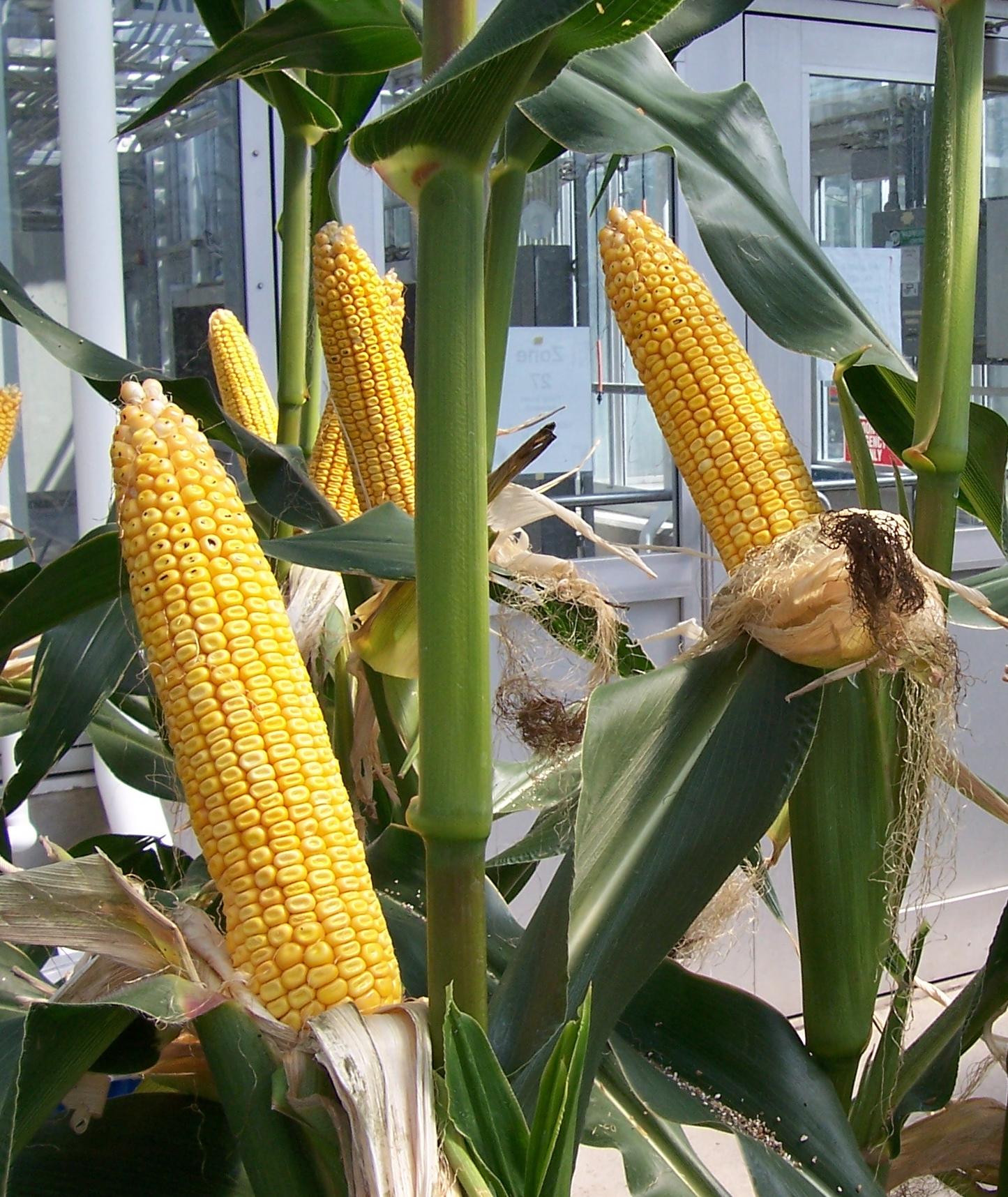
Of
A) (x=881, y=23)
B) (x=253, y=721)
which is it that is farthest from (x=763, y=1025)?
(x=881, y=23)

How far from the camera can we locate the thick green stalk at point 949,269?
40cm

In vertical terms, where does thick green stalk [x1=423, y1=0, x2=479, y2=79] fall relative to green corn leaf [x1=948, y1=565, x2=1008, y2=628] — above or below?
above

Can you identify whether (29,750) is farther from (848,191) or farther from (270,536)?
(848,191)

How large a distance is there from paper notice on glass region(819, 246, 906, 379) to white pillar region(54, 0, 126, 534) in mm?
1165

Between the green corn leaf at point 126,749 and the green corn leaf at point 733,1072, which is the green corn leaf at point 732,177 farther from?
the green corn leaf at point 126,749

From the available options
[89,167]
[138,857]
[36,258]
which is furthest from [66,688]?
[36,258]

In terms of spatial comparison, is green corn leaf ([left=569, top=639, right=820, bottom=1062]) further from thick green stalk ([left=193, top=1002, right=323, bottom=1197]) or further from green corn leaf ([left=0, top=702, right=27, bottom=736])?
green corn leaf ([left=0, top=702, right=27, bottom=736])

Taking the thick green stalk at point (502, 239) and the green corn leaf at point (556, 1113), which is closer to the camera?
the green corn leaf at point (556, 1113)

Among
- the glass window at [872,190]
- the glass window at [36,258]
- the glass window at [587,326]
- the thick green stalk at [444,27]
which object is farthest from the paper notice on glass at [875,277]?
the thick green stalk at [444,27]

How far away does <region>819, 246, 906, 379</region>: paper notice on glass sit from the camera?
1.83m

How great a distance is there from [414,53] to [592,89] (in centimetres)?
8

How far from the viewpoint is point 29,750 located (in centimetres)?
52

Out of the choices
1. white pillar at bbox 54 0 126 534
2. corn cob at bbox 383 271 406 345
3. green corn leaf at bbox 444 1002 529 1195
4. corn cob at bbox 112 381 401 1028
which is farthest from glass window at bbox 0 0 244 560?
green corn leaf at bbox 444 1002 529 1195

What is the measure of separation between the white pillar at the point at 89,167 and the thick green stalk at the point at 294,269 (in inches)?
19.3
